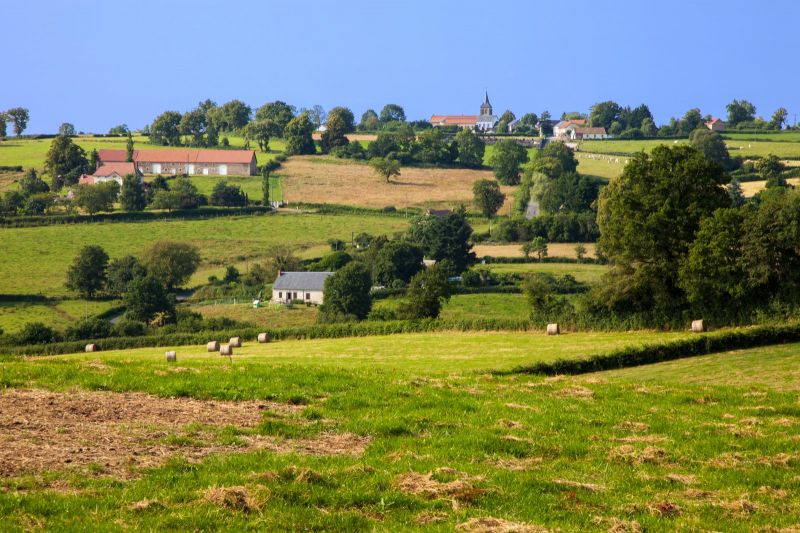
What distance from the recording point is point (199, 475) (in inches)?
639

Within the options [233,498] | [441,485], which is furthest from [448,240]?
[233,498]

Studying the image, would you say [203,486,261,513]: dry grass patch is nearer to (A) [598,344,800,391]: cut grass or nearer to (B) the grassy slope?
(A) [598,344,800,391]: cut grass

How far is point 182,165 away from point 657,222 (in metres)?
148

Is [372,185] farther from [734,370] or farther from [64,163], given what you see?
[734,370]

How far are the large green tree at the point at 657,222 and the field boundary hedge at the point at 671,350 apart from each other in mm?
14191

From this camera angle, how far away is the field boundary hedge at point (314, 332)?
2302 inches

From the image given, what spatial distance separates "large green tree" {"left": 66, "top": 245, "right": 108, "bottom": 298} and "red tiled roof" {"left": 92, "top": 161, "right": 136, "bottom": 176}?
78081 millimetres

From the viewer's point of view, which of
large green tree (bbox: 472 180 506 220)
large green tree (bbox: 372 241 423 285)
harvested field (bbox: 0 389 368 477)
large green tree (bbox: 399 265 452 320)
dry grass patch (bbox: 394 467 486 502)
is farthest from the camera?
large green tree (bbox: 472 180 506 220)

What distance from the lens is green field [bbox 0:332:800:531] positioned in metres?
14.7

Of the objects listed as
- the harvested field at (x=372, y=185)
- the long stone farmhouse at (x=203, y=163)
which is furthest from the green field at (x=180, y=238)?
the long stone farmhouse at (x=203, y=163)

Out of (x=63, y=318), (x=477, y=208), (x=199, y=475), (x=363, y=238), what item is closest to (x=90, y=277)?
(x=63, y=318)

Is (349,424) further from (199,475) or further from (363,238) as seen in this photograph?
(363,238)

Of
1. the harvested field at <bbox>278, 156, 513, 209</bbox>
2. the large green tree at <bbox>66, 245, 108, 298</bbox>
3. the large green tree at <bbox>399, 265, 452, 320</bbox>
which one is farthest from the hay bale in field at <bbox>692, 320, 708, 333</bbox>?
the harvested field at <bbox>278, 156, 513, 209</bbox>

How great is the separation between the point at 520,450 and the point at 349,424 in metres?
3.63
